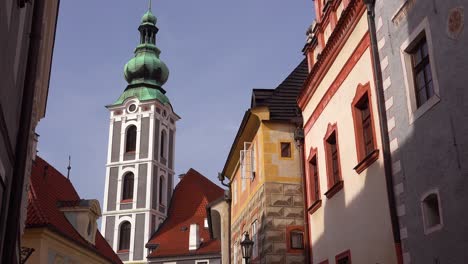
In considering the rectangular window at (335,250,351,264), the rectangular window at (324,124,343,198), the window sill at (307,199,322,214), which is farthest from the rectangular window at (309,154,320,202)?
the rectangular window at (335,250,351,264)

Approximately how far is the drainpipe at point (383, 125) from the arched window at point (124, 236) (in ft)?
152

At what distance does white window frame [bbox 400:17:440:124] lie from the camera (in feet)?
25.3

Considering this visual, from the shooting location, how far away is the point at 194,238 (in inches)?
1839

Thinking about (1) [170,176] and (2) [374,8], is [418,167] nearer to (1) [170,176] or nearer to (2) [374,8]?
(2) [374,8]

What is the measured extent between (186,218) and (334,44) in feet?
141

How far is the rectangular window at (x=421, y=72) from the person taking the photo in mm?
8031

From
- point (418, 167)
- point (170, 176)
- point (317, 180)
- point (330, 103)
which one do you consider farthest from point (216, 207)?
point (170, 176)

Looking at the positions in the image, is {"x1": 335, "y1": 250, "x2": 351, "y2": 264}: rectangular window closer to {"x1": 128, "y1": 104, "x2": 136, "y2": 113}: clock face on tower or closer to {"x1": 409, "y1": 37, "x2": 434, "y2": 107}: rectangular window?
{"x1": 409, "y1": 37, "x2": 434, "y2": 107}: rectangular window

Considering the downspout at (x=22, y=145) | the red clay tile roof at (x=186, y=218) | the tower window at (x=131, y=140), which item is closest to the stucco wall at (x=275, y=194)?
the downspout at (x=22, y=145)

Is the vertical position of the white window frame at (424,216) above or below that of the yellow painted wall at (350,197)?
below

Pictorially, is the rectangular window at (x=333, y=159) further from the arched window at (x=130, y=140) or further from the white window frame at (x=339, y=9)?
the arched window at (x=130, y=140)

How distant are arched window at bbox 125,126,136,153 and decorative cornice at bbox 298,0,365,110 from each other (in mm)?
44685

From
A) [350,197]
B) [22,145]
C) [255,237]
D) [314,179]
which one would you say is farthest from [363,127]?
[255,237]

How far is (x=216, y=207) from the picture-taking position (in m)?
23.0
